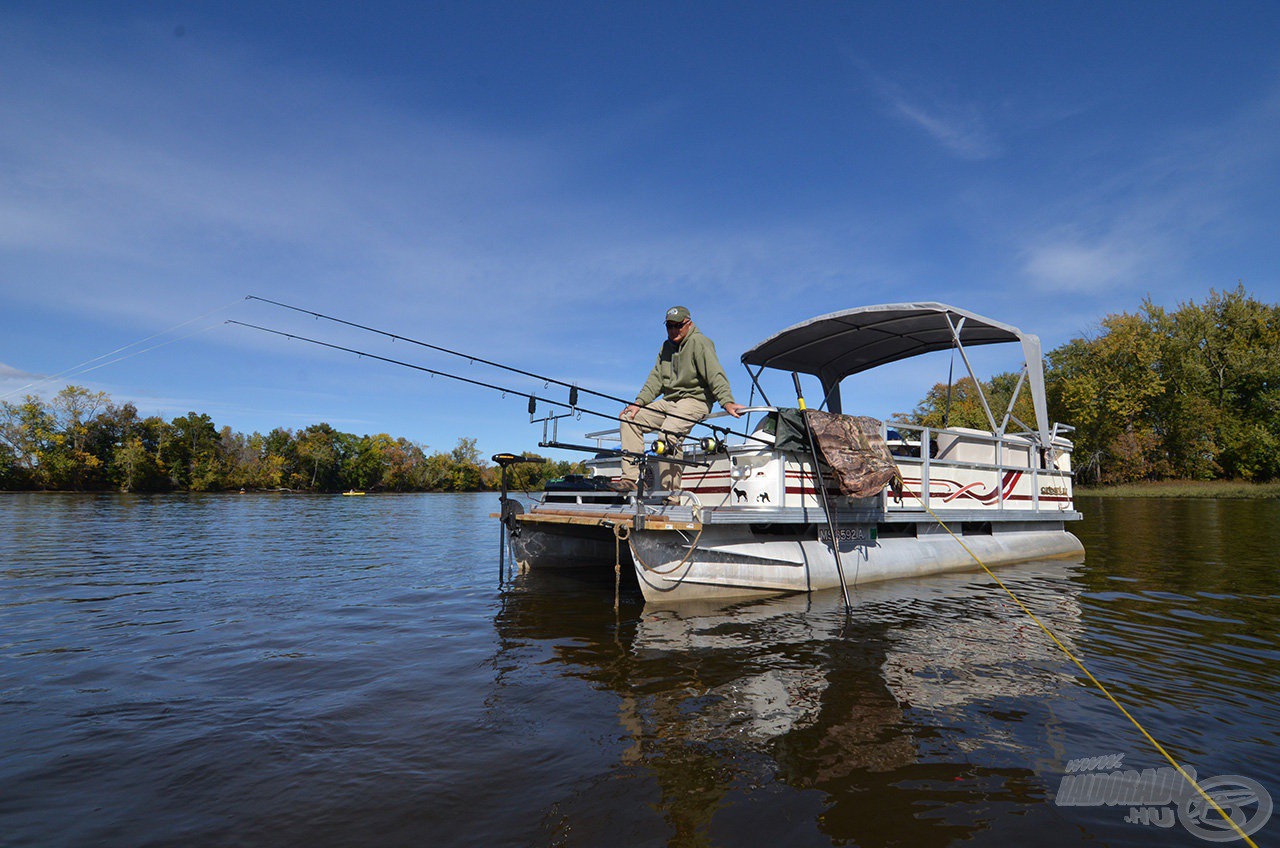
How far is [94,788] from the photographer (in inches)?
126

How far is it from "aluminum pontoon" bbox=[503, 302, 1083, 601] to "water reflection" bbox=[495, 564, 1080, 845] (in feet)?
2.23

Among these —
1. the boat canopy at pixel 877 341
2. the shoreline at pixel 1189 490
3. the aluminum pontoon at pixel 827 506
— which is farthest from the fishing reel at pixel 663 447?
the shoreline at pixel 1189 490

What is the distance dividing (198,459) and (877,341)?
310 feet

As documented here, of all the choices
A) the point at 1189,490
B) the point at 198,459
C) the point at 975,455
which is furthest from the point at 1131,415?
the point at 198,459

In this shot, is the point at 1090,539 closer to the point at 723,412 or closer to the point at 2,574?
the point at 723,412

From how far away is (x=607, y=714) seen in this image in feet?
14.1

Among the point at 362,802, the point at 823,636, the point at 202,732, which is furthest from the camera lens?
the point at 823,636

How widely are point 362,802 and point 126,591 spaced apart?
830cm

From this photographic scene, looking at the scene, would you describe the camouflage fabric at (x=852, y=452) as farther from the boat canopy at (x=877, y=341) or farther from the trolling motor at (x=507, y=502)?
the trolling motor at (x=507, y=502)

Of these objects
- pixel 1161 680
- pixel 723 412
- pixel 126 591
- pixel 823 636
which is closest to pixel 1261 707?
pixel 1161 680

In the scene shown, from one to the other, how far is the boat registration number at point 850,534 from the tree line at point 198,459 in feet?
120

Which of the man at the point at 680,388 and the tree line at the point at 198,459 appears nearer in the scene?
the man at the point at 680,388

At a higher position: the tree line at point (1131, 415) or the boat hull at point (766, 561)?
the tree line at point (1131, 415)

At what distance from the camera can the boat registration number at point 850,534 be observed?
28.7ft
